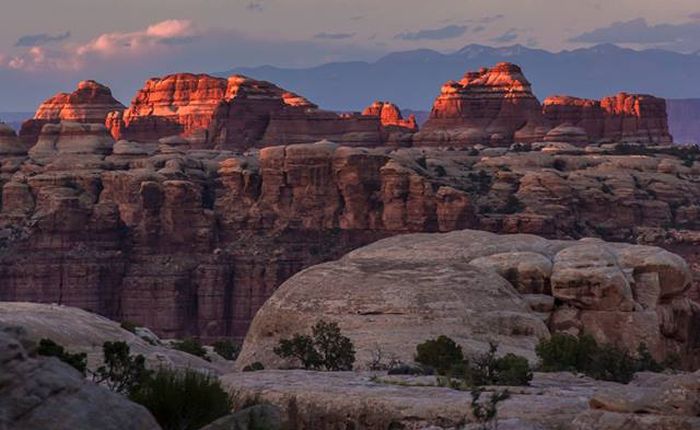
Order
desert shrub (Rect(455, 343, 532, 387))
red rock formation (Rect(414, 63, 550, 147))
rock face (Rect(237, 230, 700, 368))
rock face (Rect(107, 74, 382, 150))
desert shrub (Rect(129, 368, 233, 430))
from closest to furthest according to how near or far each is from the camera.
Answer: desert shrub (Rect(129, 368, 233, 430)) < desert shrub (Rect(455, 343, 532, 387)) < rock face (Rect(237, 230, 700, 368)) < rock face (Rect(107, 74, 382, 150)) < red rock formation (Rect(414, 63, 550, 147))

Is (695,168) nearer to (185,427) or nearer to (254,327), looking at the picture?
(254,327)

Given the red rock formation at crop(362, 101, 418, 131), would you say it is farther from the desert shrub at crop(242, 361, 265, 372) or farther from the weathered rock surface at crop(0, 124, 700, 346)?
the desert shrub at crop(242, 361, 265, 372)

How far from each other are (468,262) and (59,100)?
92.9m

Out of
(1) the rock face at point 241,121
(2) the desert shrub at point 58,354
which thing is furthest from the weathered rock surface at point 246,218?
(2) the desert shrub at point 58,354

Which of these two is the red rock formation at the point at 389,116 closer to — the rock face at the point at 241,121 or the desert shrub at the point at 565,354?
the rock face at the point at 241,121

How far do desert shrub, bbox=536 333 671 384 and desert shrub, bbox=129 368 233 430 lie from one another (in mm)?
10271

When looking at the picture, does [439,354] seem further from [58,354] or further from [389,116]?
[389,116]

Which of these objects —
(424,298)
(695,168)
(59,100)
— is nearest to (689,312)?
(424,298)

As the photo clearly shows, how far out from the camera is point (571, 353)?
32062mm

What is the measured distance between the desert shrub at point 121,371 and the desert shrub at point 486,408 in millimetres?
3919

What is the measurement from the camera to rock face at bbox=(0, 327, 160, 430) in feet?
48.4

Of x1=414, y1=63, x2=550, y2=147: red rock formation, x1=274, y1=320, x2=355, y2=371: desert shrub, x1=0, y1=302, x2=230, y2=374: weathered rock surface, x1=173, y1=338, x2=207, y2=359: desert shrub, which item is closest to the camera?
x1=274, y1=320, x2=355, y2=371: desert shrub

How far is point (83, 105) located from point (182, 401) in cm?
11755

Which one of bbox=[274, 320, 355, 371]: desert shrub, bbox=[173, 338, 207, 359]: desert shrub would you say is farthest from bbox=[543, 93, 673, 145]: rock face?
bbox=[274, 320, 355, 371]: desert shrub
